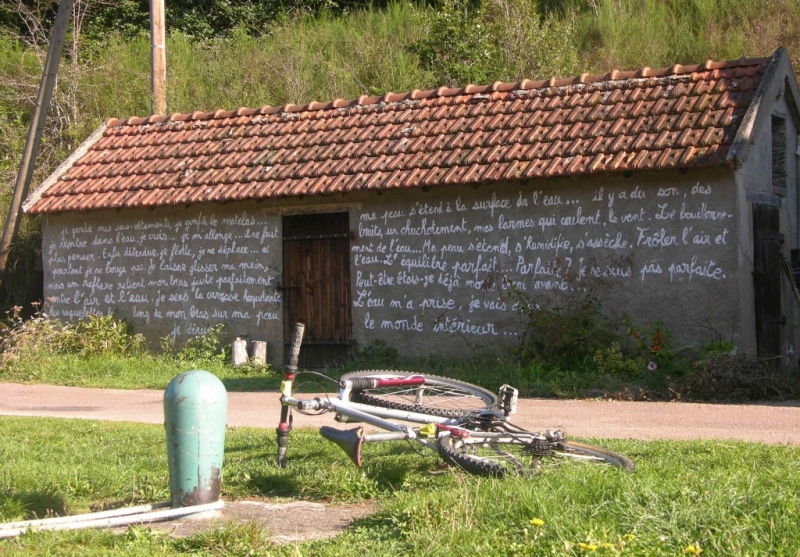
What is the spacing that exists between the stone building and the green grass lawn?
4798mm

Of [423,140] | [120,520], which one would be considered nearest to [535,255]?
[423,140]

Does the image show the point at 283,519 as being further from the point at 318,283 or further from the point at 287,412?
the point at 318,283

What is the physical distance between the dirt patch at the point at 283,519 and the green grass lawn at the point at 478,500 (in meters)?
→ 0.15

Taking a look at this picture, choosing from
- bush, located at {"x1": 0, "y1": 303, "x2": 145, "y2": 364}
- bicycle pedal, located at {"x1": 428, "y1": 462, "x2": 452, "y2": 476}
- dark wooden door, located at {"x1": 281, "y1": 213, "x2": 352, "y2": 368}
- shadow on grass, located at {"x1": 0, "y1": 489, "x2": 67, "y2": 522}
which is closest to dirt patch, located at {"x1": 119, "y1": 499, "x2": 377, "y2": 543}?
bicycle pedal, located at {"x1": 428, "y1": 462, "x2": 452, "y2": 476}

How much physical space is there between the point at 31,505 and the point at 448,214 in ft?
25.1

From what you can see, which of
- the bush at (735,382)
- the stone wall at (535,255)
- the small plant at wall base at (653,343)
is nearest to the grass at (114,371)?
the stone wall at (535,255)

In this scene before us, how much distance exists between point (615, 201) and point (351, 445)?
6977 millimetres

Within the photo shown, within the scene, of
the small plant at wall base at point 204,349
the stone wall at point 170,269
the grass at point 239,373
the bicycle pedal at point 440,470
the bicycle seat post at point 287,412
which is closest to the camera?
the bicycle pedal at point 440,470

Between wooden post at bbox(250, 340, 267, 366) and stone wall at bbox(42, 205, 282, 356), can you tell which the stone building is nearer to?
stone wall at bbox(42, 205, 282, 356)

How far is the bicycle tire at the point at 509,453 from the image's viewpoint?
17.6 feet

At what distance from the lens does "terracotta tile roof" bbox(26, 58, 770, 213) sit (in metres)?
11.4

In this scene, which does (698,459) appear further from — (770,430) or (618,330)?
(618,330)

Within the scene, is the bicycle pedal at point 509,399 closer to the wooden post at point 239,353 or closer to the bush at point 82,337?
the wooden post at point 239,353

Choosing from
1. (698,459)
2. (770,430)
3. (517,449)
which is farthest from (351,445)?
(770,430)
